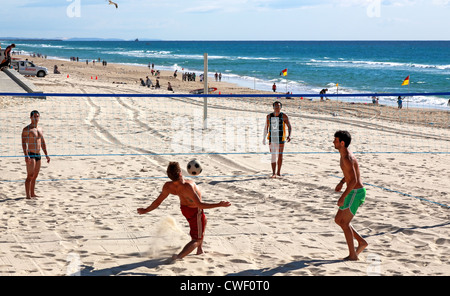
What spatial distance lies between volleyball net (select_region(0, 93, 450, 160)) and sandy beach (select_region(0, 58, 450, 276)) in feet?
0.26

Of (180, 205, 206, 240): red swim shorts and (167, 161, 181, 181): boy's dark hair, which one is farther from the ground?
(167, 161, 181, 181): boy's dark hair

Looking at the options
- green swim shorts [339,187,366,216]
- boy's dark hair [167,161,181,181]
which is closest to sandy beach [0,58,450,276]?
green swim shorts [339,187,366,216]

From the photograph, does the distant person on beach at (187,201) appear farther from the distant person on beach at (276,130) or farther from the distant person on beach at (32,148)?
the distant person on beach at (276,130)

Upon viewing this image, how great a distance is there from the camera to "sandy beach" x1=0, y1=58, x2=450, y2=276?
17.4ft

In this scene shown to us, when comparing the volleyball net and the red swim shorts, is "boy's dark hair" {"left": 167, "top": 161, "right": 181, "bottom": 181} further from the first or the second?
the volleyball net

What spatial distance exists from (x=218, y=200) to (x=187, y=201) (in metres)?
Result: 2.46

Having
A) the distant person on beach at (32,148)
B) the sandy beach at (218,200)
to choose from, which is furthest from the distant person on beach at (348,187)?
the distant person on beach at (32,148)

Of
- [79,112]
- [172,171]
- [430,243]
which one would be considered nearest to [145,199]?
[172,171]

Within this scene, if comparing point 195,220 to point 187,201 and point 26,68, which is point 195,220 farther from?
point 26,68

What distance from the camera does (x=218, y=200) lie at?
7.66 meters

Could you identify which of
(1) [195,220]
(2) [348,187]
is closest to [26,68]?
(1) [195,220]

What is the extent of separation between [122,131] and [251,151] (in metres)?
4.11

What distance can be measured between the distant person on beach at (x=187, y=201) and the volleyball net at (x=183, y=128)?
148 inches
